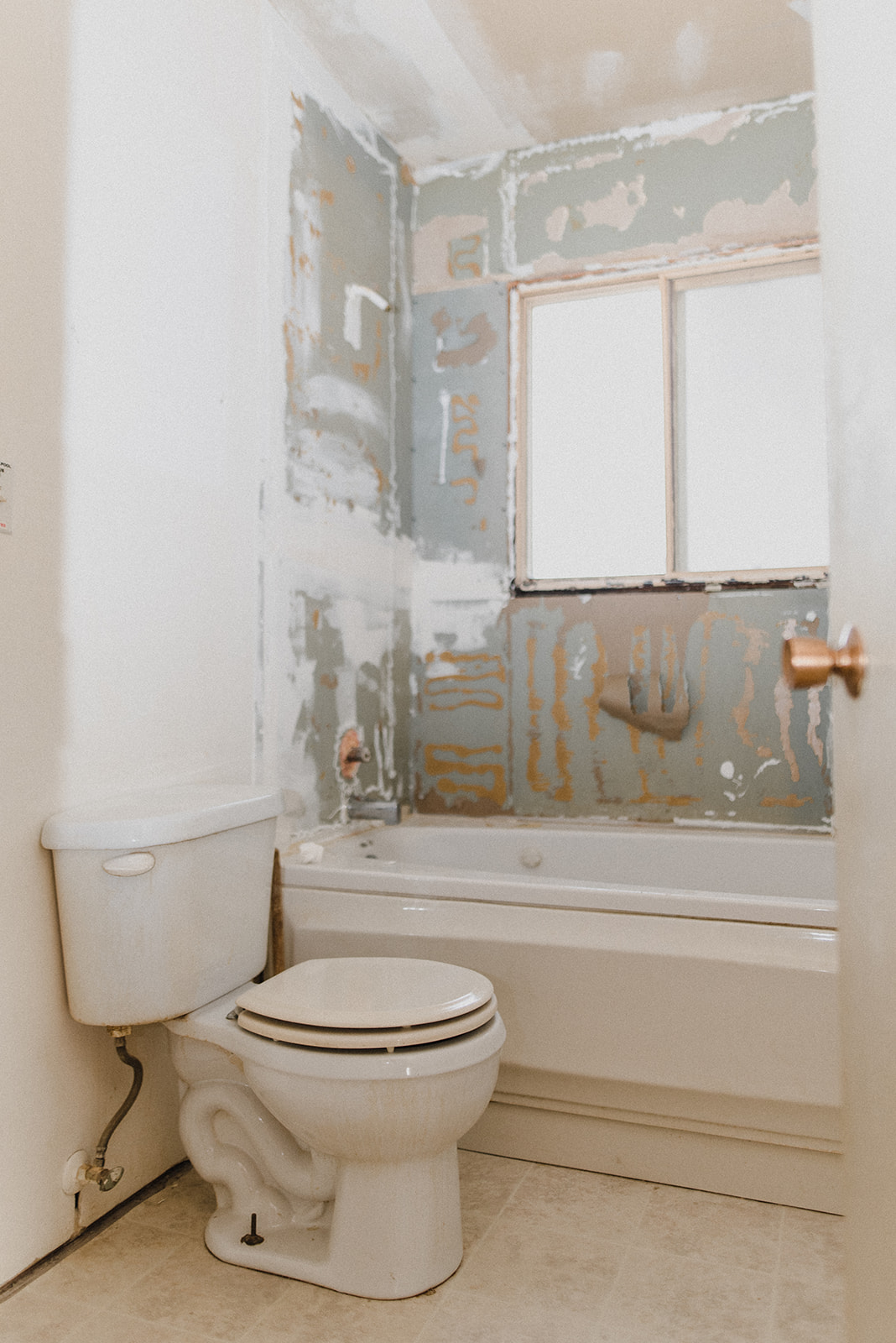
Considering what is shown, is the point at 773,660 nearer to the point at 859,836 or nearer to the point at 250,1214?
the point at 250,1214

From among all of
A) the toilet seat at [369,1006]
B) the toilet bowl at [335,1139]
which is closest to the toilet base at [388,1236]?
the toilet bowl at [335,1139]

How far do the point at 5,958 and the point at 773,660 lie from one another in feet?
6.32

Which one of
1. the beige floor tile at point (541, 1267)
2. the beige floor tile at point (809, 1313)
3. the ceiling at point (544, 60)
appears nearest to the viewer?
the beige floor tile at point (809, 1313)

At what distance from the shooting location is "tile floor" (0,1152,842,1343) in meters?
1.34

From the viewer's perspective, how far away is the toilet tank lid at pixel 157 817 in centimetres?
146

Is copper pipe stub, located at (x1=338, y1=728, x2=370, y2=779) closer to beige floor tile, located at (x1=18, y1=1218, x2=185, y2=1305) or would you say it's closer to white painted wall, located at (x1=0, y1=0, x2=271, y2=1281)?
white painted wall, located at (x1=0, y1=0, x2=271, y2=1281)

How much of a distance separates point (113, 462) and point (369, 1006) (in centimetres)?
103

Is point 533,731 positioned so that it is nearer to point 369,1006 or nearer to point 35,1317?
point 369,1006

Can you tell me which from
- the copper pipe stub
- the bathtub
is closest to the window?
the copper pipe stub

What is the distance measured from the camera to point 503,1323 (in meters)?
1.36

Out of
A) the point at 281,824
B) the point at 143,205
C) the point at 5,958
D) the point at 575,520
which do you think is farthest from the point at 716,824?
the point at 143,205

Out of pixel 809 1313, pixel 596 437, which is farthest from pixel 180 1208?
pixel 596 437

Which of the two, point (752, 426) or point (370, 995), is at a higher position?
point (752, 426)

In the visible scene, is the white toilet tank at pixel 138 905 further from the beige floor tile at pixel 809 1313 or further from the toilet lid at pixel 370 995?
the beige floor tile at pixel 809 1313
